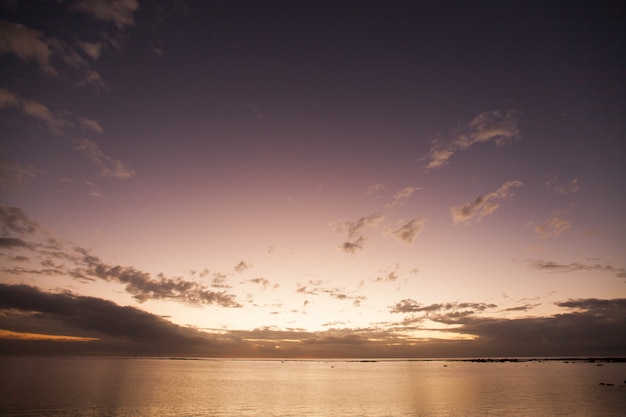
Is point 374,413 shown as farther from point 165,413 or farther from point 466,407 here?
point 165,413

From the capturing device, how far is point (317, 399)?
254 feet

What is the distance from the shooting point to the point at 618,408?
60.2 m

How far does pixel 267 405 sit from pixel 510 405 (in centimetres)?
4327

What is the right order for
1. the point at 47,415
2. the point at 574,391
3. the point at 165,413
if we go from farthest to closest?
the point at 574,391 → the point at 165,413 → the point at 47,415

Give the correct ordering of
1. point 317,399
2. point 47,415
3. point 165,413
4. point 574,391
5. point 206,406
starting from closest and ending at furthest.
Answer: point 47,415 → point 165,413 → point 206,406 → point 317,399 → point 574,391

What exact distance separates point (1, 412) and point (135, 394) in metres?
29.4

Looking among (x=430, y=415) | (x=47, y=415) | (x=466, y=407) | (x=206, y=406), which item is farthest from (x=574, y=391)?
(x=47, y=415)

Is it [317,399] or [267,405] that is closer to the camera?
[267,405]

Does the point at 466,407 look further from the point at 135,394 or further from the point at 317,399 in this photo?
the point at 135,394

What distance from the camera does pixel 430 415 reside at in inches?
2266

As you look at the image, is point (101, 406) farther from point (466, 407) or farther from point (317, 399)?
point (466, 407)

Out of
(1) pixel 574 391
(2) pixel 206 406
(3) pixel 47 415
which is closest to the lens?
(3) pixel 47 415

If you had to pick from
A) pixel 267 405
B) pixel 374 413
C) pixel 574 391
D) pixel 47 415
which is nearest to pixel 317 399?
pixel 267 405

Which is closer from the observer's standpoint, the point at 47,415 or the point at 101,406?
the point at 47,415
